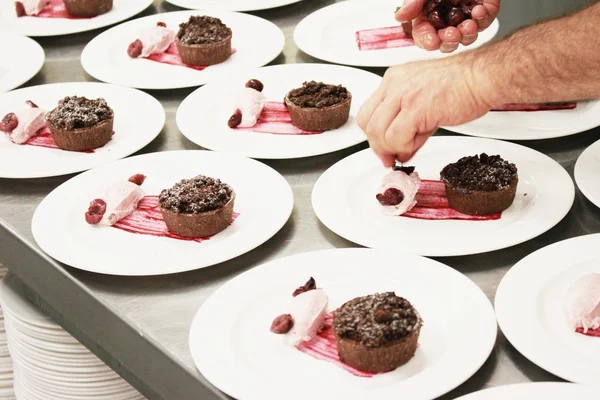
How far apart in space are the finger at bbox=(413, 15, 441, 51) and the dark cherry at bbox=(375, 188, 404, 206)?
57 centimetres

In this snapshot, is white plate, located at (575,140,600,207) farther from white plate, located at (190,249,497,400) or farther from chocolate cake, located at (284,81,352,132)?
chocolate cake, located at (284,81,352,132)

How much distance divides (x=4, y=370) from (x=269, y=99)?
132 centimetres

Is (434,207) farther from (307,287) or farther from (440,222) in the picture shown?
(307,287)

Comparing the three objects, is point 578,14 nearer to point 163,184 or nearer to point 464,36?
point 464,36

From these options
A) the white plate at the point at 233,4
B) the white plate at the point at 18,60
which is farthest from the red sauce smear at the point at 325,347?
the white plate at the point at 233,4

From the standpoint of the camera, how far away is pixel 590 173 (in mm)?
2127

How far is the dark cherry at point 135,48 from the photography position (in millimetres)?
3041

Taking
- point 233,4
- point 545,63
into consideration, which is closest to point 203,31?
point 233,4

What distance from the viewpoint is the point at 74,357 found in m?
2.39

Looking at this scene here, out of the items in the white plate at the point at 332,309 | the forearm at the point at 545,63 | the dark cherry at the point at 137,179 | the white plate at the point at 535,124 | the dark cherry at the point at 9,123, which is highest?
the forearm at the point at 545,63

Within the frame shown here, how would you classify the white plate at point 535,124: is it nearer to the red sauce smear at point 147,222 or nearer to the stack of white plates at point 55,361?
the red sauce smear at point 147,222

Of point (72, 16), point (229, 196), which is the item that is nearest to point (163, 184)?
point (229, 196)

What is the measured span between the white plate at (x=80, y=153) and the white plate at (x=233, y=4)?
74 centimetres

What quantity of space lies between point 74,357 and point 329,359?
997 mm
